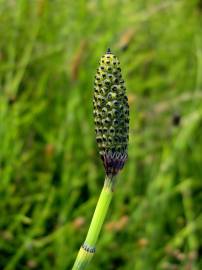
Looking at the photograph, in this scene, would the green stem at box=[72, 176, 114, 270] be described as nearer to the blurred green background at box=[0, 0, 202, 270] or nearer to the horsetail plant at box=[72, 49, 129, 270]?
the horsetail plant at box=[72, 49, 129, 270]

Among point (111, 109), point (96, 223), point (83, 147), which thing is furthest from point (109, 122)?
point (83, 147)

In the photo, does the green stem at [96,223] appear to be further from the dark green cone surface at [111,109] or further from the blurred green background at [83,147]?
the blurred green background at [83,147]

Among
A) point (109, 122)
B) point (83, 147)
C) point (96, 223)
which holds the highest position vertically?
point (83, 147)

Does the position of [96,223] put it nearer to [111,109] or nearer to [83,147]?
[111,109]

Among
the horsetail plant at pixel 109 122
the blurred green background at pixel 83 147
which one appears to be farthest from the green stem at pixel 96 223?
the blurred green background at pixel 83 147

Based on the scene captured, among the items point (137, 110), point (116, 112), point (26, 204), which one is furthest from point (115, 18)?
point (116, 112)

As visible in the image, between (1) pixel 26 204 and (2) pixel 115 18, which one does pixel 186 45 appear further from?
(1) pixel 26 204
